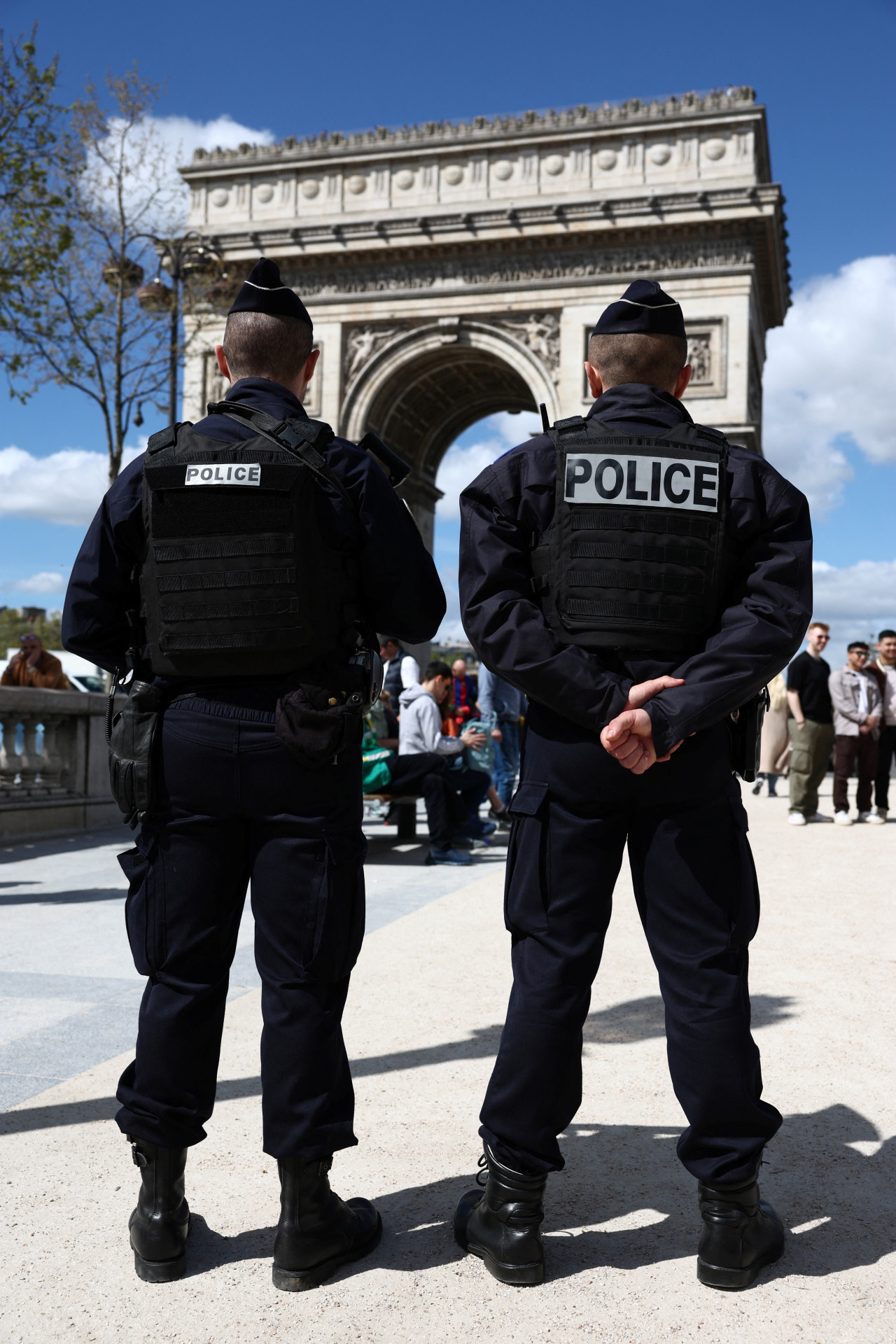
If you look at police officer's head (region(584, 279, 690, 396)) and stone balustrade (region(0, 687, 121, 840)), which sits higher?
police officer's head (region(584, 279, 690, 396))

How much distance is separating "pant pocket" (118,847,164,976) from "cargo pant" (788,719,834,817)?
34.4ft

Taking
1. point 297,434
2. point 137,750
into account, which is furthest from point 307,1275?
point 297,434

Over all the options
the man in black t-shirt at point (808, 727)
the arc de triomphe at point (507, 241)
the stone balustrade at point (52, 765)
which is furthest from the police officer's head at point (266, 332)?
the arc de triomphe at point (507, 241)

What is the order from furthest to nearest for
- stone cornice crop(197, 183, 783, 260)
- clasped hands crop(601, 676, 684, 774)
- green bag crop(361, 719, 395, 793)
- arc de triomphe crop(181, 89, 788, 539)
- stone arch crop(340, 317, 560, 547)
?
1. stone arch crop(340, 317, 560, 547)
2. arc de triomphe crop(181, 89, 788, 539)
3. stone cornice crop(197, 183, 783, 260)
4. green bag crop(361, 719, 395, 793)
5. clasped hands crop(601, 676, 684, 774)

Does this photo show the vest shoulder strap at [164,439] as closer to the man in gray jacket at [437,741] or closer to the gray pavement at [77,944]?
the gray pavement at [77,944]

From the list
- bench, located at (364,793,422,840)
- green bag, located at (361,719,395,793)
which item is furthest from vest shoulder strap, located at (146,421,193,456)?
bench, located at (364,793,422,840)

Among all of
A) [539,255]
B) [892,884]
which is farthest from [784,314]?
[892,884]

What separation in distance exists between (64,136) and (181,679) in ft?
37.6

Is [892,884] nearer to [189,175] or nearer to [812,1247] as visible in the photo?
[812,1247]

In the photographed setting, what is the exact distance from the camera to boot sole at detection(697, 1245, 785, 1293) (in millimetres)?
2424

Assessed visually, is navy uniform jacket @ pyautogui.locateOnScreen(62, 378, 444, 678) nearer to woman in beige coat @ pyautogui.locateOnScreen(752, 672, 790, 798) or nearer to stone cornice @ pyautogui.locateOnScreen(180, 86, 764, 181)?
woman in beige coat @ pyautogui.locateOnScreen(752, 672, 790, 798)

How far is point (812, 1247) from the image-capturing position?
2609 millimetres

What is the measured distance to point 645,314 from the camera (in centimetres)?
269

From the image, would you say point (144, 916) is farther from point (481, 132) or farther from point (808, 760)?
point (481, 132)
